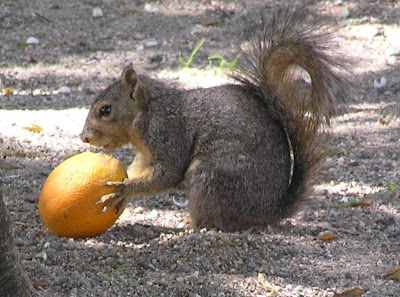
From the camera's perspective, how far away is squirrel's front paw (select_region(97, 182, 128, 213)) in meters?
3.52

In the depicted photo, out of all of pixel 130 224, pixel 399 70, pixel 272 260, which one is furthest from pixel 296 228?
pixel 399 70

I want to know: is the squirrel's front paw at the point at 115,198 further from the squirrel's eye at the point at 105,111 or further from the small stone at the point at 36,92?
the small stone at the point at 36,92

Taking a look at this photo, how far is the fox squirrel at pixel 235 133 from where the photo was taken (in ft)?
12.3

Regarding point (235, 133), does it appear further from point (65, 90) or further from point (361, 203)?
point (65, 90)

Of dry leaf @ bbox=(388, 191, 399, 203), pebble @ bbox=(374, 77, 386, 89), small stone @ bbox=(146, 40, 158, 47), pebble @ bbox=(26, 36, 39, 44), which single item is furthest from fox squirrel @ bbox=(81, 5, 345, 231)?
pebble @ bbox=(26, 36, 39, 44)

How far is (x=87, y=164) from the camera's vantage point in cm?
352

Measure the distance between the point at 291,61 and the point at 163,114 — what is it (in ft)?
2.17

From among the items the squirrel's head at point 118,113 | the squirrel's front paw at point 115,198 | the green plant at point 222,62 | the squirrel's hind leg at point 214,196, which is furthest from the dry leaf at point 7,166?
the green plant at point 222,62

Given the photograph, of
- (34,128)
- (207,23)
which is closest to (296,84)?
(34,128)

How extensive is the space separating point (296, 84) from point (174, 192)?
0.89m

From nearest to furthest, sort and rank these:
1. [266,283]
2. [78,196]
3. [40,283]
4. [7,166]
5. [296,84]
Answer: [40,283] → [266,283] → [78,196] → [296,84] → [7,166]

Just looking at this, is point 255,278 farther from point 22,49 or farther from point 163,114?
point 22,49

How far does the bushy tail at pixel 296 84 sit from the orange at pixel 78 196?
0.82 metres

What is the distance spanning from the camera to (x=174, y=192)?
4.39 meters
